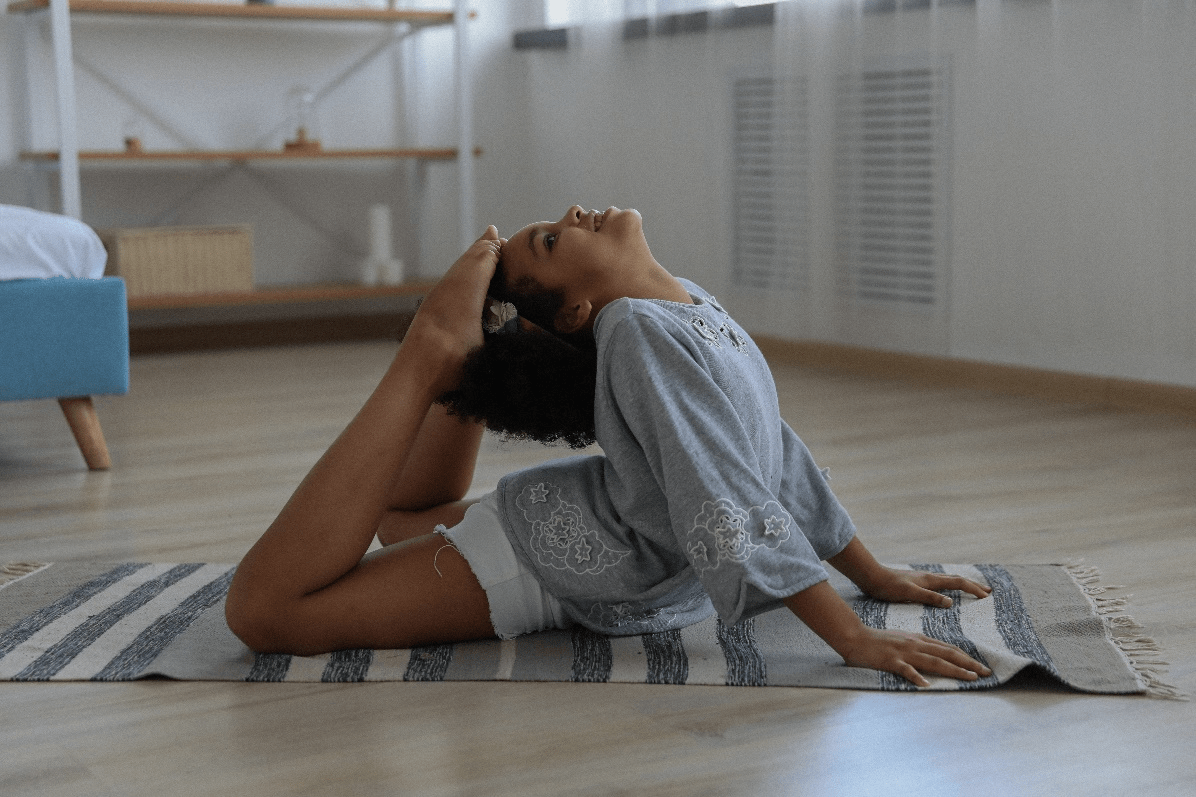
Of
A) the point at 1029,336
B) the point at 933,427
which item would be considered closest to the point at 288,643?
the point at 933,427

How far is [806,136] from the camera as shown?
2979 millimetres

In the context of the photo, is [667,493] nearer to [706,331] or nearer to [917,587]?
[706,331]

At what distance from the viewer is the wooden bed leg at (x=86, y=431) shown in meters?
2.10

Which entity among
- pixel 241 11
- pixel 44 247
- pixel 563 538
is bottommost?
pixel 563 538

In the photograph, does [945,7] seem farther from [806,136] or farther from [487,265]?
[487,265]

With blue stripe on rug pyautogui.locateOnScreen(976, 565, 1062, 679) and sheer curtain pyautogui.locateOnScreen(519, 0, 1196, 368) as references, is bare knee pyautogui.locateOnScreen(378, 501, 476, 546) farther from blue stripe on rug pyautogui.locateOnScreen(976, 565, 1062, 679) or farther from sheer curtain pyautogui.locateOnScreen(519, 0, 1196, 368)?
sheer curtain pyautogui.locateOnScreen(519, 0, 1196, 368)

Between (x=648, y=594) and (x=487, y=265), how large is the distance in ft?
1.06

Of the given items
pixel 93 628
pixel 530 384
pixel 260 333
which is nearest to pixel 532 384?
pixel 530 384

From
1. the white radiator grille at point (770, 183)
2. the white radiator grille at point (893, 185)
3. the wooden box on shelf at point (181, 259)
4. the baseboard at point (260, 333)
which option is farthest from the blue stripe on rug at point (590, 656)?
the wooden box on shelf at point (181, 259)

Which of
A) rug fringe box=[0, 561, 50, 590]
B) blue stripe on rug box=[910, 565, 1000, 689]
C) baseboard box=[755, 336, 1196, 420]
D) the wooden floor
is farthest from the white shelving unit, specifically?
blue stripe on rug box=[910, 565, 1000, 689]

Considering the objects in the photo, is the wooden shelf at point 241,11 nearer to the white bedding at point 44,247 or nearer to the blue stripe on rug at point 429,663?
the white bedding at point 44,247

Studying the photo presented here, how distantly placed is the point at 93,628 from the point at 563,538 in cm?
47

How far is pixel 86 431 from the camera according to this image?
211cm

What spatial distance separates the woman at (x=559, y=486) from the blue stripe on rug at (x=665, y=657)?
0.01m
